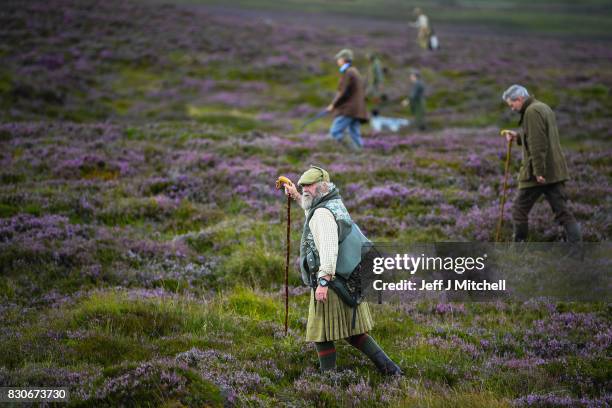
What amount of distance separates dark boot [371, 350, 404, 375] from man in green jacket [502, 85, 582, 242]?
4906 mm

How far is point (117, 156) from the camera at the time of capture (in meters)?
14.9

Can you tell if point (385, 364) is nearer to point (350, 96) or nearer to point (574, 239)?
point (574, 239)

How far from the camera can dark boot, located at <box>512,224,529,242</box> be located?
9.88 m

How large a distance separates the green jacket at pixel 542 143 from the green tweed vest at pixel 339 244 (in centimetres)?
485

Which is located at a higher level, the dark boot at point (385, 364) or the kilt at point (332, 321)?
the kilt at point (332, 321)

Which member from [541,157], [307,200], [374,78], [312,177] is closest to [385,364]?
[307,200]

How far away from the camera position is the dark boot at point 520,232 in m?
9.88

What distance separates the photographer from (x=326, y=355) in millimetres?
5965

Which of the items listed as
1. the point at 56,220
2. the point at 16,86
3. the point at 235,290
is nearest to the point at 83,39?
the point at 16,86

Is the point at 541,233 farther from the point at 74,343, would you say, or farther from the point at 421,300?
the point at 74,343

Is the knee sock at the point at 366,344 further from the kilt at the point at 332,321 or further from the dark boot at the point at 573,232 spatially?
the dark boot at the point at 573,232

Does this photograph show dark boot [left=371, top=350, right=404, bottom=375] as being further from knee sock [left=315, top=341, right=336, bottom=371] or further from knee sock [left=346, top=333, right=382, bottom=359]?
knee sock [left=315, top=341, right=336, bottom=371]

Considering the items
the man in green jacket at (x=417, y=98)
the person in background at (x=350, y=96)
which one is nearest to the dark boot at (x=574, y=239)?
the person in background at (x=350, y=96)

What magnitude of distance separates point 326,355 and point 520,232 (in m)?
5.48
